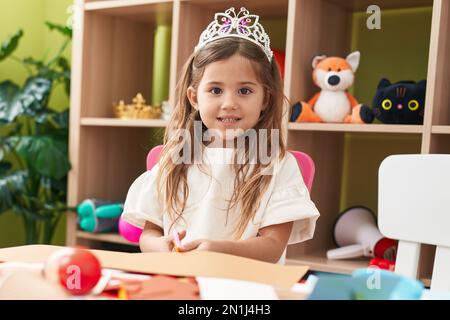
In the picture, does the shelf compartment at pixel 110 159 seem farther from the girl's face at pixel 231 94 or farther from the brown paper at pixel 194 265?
the brown paper at pixel 194 265

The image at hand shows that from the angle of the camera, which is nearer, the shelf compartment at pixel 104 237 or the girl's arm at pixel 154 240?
the girl's arm at pixel 154 240


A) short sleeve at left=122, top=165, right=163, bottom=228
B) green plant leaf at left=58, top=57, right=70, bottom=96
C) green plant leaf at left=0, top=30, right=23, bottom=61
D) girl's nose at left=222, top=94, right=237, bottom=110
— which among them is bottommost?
short sleeve at left=122, top=165, right=163, bottom=228

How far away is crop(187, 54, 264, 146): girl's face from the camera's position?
1.06m

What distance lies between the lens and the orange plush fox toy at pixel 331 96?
1.81m

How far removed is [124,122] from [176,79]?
0.27 meters

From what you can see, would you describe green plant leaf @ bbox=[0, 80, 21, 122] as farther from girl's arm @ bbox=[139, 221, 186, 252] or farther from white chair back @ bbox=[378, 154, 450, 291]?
white chair back @ bbox=[378, 154, 450, 291]

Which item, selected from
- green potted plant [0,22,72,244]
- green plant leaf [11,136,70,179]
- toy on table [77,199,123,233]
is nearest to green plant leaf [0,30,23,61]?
green potted plant [0,22,72,244]

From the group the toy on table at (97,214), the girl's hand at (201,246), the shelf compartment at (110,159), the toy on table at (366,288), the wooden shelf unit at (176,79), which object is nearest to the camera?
the toy on table at (366,288)

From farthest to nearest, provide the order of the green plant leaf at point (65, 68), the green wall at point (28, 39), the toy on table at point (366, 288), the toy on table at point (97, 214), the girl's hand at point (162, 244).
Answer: the green wall at point (28, 39) < the green plant leaf at point (65, 68) < the toy on table at point (97, 214) < the girl's hand at point (162, 244) < the toy on table at point (366, 288)

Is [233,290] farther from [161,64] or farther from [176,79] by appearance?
[161,64]

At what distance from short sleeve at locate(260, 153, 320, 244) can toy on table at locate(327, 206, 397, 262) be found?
79cm

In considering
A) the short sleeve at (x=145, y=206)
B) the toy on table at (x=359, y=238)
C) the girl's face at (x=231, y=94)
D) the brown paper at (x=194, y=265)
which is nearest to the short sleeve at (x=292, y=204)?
the girl's face at (x=231, y=94)

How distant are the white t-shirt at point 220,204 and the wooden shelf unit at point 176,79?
0.69 meters

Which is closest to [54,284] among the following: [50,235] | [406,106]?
[406,106]
